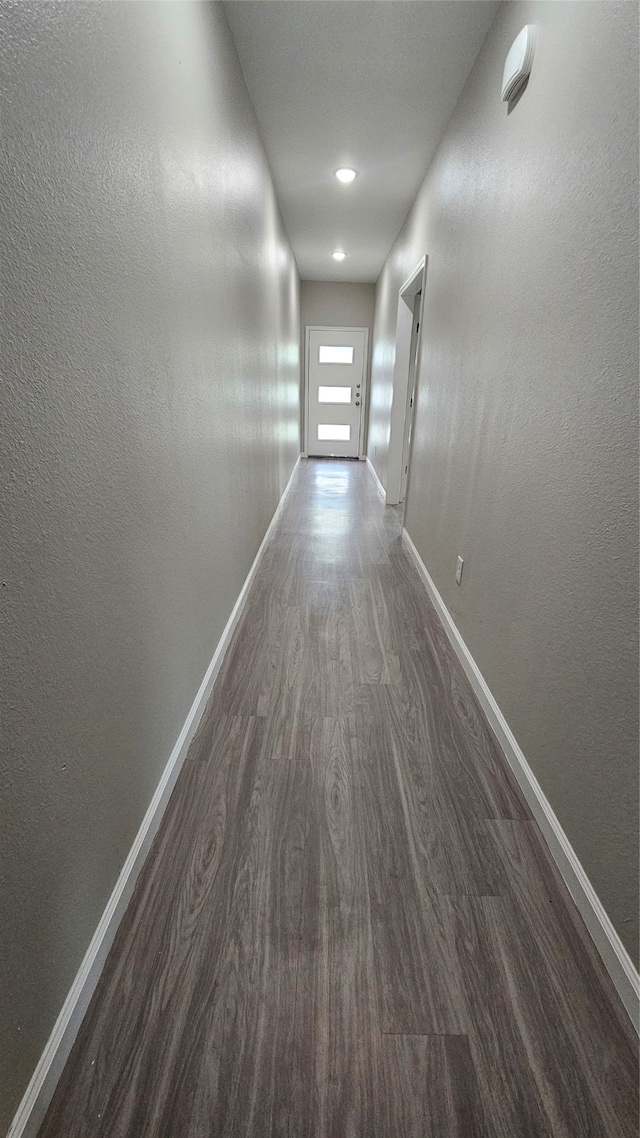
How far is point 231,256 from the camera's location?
2152mm

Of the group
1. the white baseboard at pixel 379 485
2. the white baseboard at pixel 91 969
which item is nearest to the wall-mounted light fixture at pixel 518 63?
the white baseboard at pixel 91 969

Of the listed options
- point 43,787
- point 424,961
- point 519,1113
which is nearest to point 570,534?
point 424,961

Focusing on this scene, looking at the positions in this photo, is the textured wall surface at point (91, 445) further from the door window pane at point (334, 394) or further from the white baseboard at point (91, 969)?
the door window pane at point (334, 394)

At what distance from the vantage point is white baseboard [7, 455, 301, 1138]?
79cm

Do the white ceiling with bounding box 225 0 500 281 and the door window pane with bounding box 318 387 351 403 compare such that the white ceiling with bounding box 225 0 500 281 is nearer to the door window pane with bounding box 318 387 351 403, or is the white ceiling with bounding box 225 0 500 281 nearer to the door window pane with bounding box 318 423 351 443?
the door window pane with bounding box 318 387 351 403

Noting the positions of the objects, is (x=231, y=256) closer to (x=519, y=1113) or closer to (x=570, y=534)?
(x=570, y=534)

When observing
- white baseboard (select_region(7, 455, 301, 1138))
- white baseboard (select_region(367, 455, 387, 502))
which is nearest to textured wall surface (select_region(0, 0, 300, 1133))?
white baseboard (select_region(7, 455, 301, 1138))

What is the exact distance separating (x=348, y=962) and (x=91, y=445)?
1.20 meters

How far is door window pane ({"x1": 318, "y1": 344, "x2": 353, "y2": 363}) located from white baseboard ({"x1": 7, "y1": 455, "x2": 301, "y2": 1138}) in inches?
266

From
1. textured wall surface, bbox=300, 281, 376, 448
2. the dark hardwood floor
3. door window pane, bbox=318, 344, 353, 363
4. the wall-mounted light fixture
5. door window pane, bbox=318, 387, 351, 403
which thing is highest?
textured wall surface, bbox=300, 281, 376, 448

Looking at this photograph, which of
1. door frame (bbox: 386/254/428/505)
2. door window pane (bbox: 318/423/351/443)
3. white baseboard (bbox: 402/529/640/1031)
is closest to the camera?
white baseboard (bbox: 402/529/640/1031)

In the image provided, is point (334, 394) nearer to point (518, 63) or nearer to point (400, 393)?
point (400, 393)

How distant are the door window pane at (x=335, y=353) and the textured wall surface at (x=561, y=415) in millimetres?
5219

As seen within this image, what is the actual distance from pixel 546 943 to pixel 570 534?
964 mm
